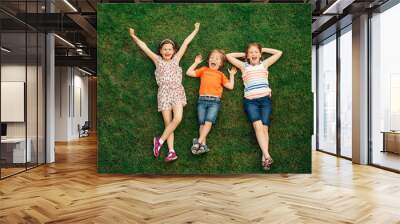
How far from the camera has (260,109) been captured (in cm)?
613

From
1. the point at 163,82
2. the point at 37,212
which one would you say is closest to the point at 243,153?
the point at 163,82

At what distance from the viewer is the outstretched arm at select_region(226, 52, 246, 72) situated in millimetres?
6188

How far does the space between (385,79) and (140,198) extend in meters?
5.44

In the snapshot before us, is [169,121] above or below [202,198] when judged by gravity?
above

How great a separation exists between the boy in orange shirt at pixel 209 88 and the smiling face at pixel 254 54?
304mm

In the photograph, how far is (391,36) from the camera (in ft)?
23.9

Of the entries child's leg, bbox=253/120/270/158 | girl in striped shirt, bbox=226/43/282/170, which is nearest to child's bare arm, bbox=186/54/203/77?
girl in striped shirt, bbox=226/43/282/170

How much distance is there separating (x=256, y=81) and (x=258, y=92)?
18 cm

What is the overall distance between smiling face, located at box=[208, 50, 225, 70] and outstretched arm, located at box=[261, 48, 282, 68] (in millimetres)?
683

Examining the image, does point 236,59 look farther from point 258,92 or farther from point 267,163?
point 267,163

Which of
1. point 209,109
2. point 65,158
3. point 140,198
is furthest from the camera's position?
point 65,158

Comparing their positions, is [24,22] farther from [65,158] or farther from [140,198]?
[140,198]

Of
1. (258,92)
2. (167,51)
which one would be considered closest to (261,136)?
(258,92)

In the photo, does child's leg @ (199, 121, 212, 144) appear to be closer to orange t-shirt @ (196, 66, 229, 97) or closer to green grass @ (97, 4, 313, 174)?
green grass @ (97, 4, 313, 174)
